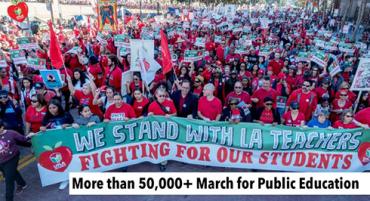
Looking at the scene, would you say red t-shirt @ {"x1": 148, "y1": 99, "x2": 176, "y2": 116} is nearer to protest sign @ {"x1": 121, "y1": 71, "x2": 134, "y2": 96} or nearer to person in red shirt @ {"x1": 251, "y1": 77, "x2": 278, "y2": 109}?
protest sign @ {"x1": 121, "y1": 71, "x2": 134, "y2": 96}

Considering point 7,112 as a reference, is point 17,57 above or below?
above

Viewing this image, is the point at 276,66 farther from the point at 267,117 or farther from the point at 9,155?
the point at 9,155

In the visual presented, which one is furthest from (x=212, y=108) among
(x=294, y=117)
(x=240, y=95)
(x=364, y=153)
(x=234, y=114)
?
(x=364, y=153)

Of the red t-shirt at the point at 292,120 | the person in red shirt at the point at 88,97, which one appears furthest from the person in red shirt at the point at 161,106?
the red t-shirt at the point at 292,120

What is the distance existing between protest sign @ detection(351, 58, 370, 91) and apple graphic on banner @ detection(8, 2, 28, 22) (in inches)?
489

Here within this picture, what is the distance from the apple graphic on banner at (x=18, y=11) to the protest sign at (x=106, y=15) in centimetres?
425

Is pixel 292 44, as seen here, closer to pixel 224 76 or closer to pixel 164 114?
pixel 224 76

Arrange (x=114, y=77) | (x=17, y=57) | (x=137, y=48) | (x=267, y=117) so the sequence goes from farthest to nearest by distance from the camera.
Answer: (x=17, y=57) < (x=114, y=77) < (x=137, y=48) < (x=267, y=117)

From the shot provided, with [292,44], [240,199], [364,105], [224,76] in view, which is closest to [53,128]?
[240,199]

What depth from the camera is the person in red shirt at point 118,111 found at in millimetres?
5933

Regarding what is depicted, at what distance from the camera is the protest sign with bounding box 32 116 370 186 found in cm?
555

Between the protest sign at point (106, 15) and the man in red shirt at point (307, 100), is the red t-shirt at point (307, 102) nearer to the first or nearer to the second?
the man in red shirt at point (307, 100)

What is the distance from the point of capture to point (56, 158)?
548 cm

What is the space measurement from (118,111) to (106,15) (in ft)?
40.8
